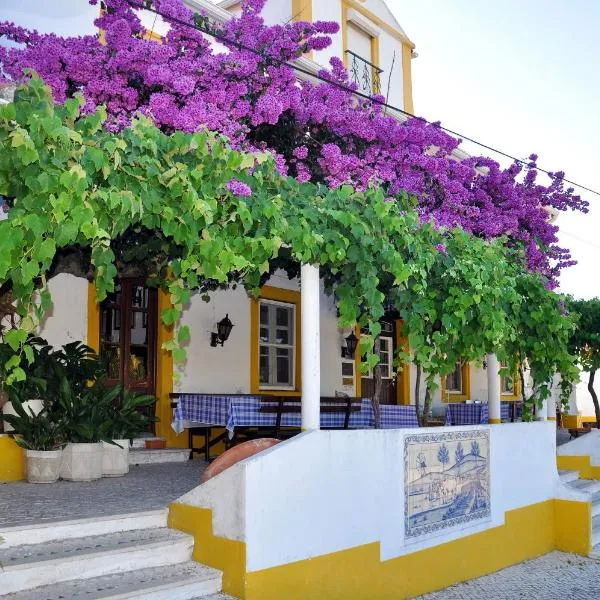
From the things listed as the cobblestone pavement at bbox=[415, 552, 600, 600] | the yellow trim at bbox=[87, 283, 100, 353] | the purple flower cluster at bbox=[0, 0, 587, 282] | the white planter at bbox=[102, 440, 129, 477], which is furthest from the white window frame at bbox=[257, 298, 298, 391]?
the cobblestone pavement at bbox=[415, 552, 600, 600]

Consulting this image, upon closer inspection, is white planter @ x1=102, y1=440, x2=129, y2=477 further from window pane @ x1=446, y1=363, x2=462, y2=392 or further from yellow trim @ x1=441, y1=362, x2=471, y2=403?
window pane @ x1=446, y1=363, x2=462, y2=392

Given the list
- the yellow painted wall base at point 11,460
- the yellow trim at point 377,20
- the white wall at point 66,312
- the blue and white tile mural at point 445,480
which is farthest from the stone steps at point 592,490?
the yellow trim at point 377,20

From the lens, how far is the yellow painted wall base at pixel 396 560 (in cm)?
437

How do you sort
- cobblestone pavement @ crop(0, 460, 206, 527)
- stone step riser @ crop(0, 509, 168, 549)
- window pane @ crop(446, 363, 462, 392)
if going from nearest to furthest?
1. stone step riser @ crop(0, 509, 168, 549)
2. cobblestone pavement @ crop(0, 460, 206, 527)
3. window pane @ crop(446, 363, 462, 392)

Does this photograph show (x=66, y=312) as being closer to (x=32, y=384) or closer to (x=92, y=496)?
(x=32, y=384)

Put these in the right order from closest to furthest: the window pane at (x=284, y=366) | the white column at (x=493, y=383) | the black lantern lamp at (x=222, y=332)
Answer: the white column at (x=493, y=383) → the black lantern lamp at (x=222, y=332) → the window pane at (x=284, y=366)

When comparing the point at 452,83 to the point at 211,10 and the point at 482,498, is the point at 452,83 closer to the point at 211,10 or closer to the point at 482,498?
the point at 211,10

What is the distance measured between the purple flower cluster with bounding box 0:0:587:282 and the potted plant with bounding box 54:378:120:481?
2.65 meters

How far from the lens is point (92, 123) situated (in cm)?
362

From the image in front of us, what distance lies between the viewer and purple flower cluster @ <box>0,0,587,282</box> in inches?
239

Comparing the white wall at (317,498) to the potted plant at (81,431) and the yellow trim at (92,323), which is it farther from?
the yellow trim at (92,323)

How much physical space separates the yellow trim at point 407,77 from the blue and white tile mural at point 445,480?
836 centimetres

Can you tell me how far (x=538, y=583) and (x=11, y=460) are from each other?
15.8 feet

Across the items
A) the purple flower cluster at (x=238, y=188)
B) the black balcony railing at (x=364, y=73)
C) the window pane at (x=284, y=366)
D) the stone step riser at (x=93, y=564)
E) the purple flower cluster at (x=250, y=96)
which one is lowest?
the stone step riser at (x=93, y=564)
